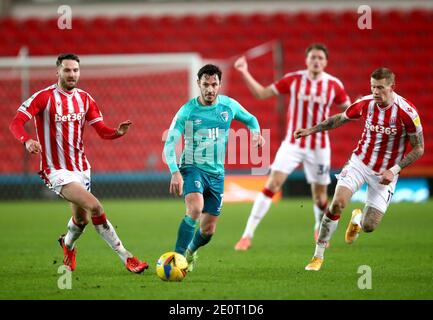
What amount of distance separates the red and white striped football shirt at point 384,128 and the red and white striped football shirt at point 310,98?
7.30ft

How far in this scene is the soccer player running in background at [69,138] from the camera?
25.4 feet

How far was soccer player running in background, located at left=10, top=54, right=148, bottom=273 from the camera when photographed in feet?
25.4

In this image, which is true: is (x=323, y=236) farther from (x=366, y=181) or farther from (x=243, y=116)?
(x=243, y=116)

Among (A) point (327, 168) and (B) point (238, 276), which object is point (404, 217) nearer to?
(A) point (327, 168)

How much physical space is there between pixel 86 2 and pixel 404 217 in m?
10.6

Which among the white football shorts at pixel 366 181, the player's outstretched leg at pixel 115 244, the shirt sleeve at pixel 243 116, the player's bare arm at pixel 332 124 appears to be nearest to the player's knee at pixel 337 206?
the white football shorts at pixel 366 181

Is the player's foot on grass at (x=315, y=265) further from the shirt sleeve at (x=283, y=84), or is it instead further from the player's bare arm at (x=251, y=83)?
the shirt sleeve at (x=283, y=84)

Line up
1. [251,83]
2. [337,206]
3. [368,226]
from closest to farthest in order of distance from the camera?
1. [337,206]
2. [368,226]
3. [251,83]

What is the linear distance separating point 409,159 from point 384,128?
0.41 m

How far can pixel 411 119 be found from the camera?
25.8 ft

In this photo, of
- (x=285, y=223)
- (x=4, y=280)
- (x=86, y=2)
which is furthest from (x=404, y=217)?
(x=86, y=2)

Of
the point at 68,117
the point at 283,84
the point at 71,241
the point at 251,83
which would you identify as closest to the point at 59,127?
the point at 68,117

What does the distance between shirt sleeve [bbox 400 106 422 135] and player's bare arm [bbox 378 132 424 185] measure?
0.19 feet

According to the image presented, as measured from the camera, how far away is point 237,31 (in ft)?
65.3
